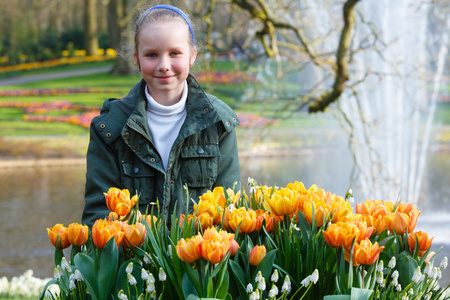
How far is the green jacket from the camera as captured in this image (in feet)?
6.14

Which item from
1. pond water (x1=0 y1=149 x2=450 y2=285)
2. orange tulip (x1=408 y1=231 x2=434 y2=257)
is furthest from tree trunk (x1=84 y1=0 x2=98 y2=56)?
orange tulip (x1=408 y1=231 x2=434 y2=257)

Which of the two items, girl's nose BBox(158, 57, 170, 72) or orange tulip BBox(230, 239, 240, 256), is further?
girl's nose BBox(158, 57, 170, 72)

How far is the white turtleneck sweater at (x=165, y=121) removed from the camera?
1.94 m

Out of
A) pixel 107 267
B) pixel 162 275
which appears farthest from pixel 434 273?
pixel 107 267

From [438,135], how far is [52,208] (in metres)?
9.74

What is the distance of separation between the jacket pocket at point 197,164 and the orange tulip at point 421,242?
750 mm

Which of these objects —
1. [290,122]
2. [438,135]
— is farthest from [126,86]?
[438,135]

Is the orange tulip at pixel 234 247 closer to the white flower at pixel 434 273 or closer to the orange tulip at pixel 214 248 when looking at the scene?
the orange tulip at pixel 214 248

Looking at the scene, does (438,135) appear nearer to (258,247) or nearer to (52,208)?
(52,208)

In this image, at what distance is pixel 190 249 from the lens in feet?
3.80

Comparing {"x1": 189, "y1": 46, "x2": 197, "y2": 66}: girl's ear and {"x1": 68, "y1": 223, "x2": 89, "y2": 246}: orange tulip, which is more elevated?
{"x1": 189, "y1": 46, "x2": 197, "y2": 66}: girl's ear

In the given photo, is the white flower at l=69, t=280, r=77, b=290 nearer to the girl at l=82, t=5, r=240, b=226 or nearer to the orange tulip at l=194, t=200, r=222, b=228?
the orange tulip at l=194, t=200, r=222, b=228

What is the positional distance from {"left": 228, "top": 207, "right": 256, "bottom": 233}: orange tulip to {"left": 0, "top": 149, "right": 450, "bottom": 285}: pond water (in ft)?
13.6

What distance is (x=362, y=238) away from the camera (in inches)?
49.1
